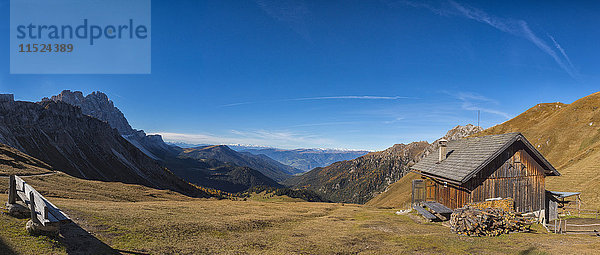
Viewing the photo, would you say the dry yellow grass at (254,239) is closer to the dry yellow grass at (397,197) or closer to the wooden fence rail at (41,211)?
the wooden fence rail at (41,211)

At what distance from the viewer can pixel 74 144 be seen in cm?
12781

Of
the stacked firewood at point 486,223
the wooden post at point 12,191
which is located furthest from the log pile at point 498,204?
the wooden post at point 12,191

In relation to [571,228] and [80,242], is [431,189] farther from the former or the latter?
[80,242]

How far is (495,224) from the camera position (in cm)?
1962

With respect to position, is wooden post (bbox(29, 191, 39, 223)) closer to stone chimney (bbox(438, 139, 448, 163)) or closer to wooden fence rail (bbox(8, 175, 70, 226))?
Answer: wooden fence rail (bbox(8, 175, 70, 226))

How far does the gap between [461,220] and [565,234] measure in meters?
8.07

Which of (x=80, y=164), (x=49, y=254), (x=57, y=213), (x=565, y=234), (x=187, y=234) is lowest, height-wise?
(x=80, y=164)

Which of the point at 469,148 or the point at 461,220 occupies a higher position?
the point at 469,148

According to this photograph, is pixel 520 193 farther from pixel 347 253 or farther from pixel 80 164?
pixel 80 164

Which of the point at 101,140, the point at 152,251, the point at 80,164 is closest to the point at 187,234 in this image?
the point at 152,251

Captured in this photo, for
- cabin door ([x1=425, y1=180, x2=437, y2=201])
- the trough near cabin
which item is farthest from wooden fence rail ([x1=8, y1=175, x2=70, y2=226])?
cabin door ([x1=425, y1=180, x2=437, y2=201])

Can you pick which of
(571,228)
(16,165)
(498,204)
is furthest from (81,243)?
(16,165)

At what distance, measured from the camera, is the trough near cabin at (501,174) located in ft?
86.9

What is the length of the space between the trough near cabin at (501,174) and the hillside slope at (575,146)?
1394 cm
